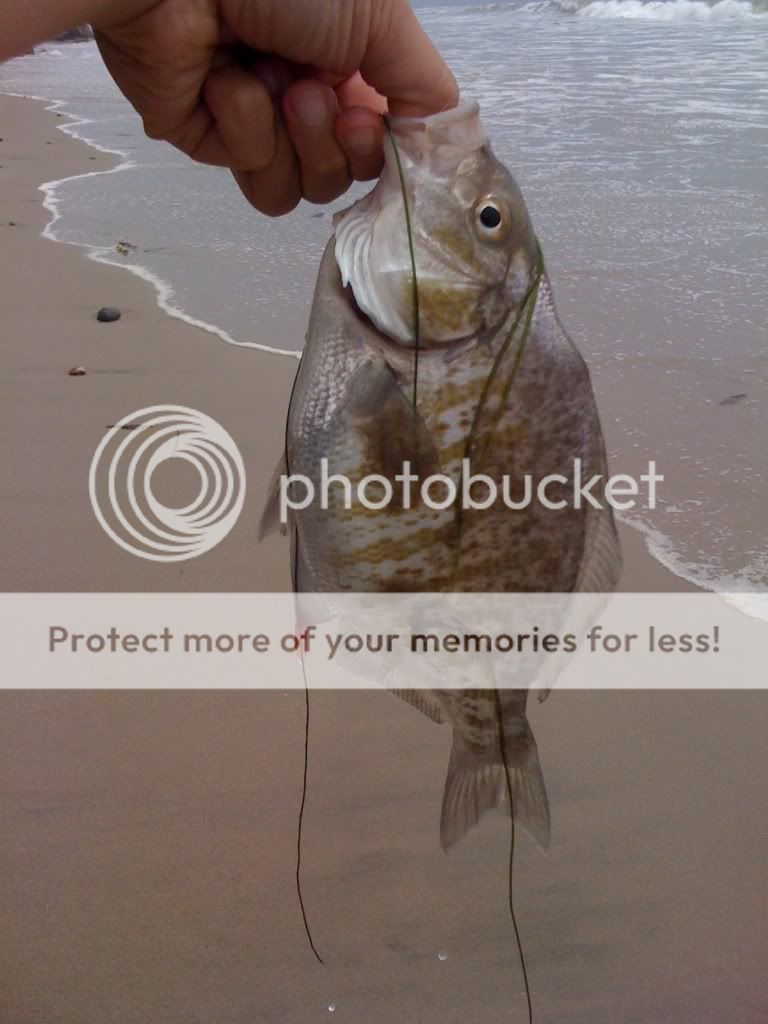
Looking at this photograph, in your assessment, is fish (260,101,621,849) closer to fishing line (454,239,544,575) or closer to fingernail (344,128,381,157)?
fishing line (454,239,544,575)

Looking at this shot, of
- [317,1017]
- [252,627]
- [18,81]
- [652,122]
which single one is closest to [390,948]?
[317,1017]

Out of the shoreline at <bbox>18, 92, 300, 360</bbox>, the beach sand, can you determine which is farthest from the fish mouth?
the shoreline at <bbox>18, 92, 300, 360</bbox>

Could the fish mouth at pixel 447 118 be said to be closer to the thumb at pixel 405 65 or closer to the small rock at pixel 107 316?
the thumb at pixel 405 65

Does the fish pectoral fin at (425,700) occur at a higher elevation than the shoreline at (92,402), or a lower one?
higher

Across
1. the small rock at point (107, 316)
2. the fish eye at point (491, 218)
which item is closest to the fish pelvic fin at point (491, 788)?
the fish eye at point (491, 218)

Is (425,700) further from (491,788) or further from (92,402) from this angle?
(92,402)
